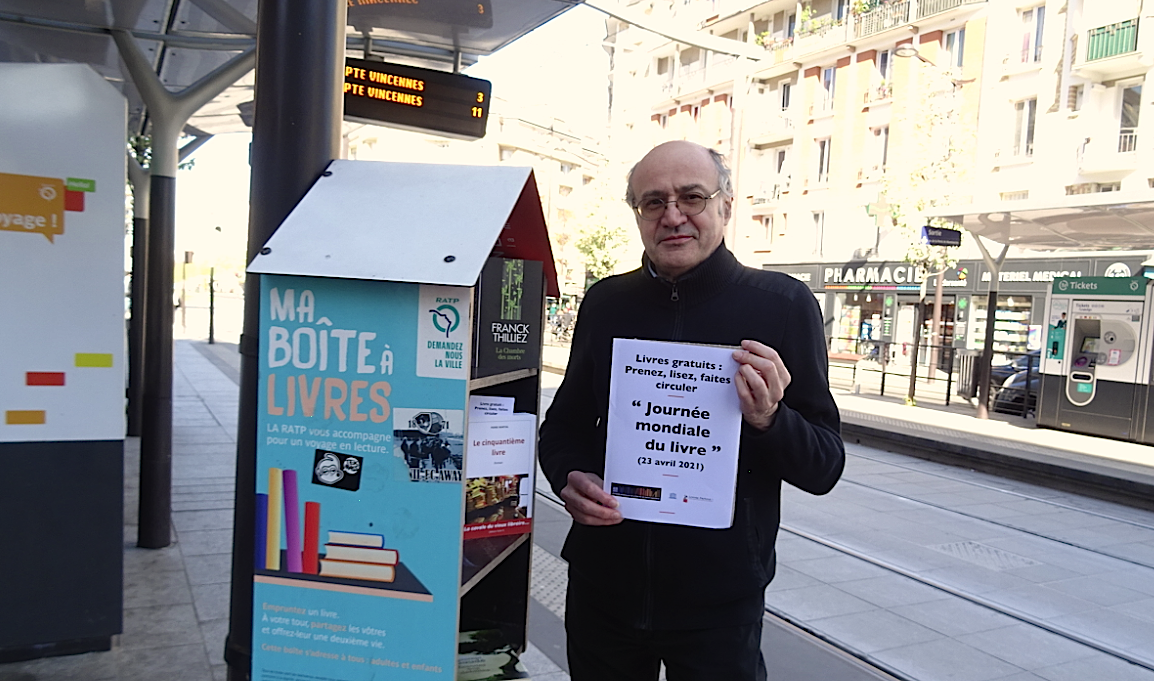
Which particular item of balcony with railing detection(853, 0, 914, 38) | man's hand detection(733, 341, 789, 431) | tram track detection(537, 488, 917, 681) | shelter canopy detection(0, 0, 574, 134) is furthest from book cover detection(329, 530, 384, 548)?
balcony with railing detection(853, 0, 914, 38)

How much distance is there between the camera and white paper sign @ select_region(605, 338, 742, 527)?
6.65 feet

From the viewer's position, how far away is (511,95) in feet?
176

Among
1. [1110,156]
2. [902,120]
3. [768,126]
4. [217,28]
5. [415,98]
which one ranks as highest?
[768,126]

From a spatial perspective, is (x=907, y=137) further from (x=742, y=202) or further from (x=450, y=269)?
(x=450, y=269)

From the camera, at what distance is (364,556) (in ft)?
7.22

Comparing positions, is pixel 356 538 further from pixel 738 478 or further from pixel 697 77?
pixel 697 77

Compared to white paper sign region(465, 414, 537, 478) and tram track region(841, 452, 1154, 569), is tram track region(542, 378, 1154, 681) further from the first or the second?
white paper sign region(465, 414, 537, 478)

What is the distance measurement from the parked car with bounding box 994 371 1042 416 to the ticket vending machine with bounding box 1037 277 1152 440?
158 cm

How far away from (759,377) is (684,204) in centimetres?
51

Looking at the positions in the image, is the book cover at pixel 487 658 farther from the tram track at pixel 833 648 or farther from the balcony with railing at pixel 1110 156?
the balcony with railing at pixel 1110 156

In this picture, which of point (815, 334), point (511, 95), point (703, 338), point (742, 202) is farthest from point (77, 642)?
point (511, 95)

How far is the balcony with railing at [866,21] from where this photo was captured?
1201 inches

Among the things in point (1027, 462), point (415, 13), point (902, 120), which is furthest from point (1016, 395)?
point (902, 120)

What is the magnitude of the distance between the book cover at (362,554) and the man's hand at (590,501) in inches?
19.5
